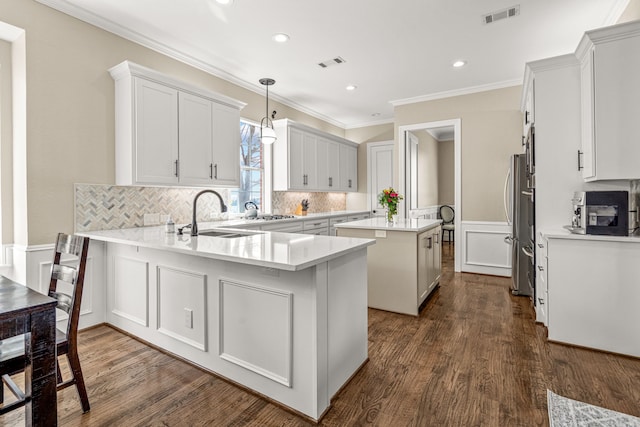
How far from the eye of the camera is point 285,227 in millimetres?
4383

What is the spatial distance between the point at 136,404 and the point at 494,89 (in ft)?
18.3

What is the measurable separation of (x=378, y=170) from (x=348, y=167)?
2.23 ft

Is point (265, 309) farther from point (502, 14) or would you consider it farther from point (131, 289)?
point (502, 14)

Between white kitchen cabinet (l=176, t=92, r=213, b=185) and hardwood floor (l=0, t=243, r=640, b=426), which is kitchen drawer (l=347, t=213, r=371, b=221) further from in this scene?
hardwood floor (l=0, t=243, r=640, b=426)

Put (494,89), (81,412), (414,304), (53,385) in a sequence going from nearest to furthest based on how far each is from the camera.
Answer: (53,385)
(81,412)
(414,304)
(494,89)

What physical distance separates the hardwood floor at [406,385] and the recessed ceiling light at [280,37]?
3074mm

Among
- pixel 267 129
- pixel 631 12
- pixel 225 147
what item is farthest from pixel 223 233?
pixel 631 12

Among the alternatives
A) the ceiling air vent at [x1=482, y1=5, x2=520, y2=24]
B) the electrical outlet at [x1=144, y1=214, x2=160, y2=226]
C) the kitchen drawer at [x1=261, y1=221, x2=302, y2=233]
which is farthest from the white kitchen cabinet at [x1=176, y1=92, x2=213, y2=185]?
the ceiling air vent at [x1=482, y1=5, x2=520, y2=24]

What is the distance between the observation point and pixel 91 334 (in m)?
2.79

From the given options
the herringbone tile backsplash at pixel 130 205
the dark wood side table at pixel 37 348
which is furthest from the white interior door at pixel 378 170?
the dark wood side table at pixel 37 348

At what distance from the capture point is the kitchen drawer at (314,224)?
4820 millimetres

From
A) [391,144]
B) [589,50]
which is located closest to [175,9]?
[589,50]

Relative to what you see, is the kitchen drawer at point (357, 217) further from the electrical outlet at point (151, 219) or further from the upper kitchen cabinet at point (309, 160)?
the electrical outlet at point (151, 219)

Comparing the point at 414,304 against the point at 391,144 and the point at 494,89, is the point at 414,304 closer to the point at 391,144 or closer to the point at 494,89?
the point at 494,89
